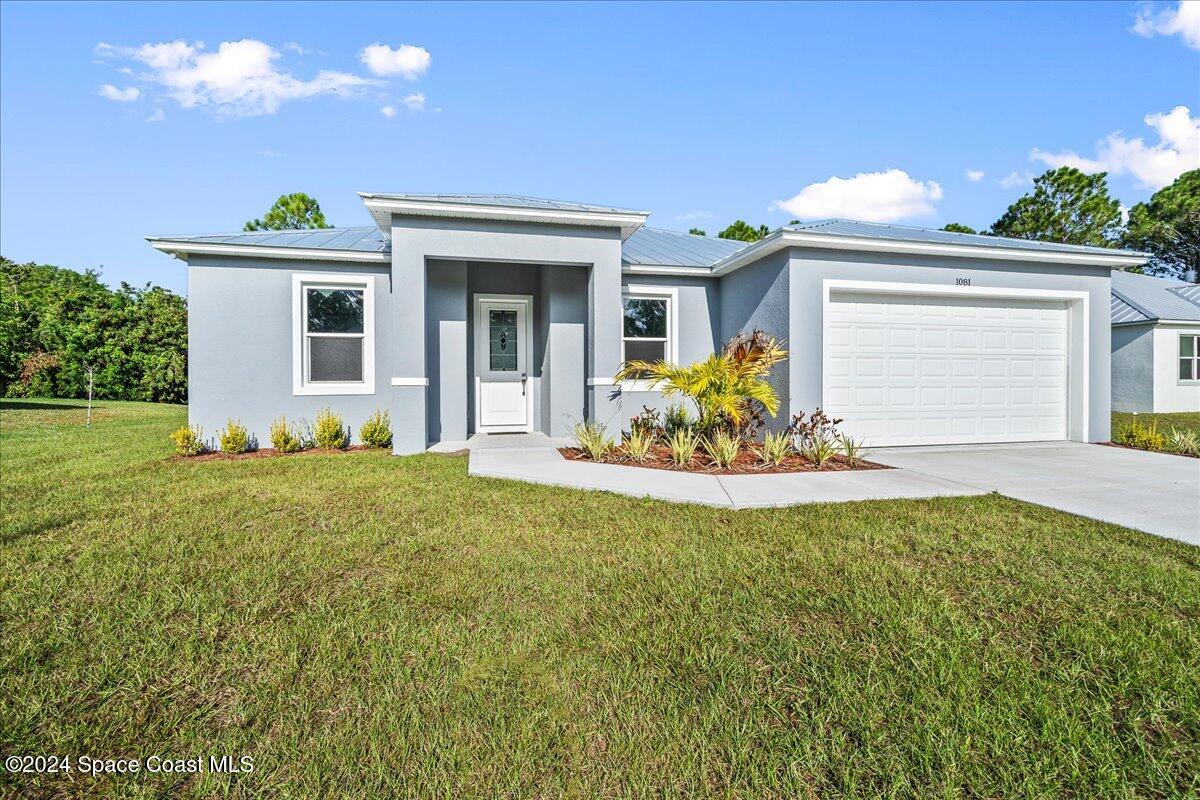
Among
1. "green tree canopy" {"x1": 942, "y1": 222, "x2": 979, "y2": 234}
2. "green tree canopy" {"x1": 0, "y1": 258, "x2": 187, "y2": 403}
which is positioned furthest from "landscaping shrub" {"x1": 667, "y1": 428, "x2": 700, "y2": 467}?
"green tree canopy" {"x1": 942, "y1": 222, "x2": 979, "y2": 234}

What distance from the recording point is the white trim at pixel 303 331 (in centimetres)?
941

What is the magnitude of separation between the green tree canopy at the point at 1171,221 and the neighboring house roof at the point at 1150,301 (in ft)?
43.1

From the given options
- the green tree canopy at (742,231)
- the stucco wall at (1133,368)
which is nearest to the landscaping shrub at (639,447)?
the green tree canopy at (742,231)

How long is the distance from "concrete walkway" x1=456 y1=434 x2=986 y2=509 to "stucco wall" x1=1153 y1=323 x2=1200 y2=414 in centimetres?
1637

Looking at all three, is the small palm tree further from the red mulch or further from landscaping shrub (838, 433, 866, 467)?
the red mulch

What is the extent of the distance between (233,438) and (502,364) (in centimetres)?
466

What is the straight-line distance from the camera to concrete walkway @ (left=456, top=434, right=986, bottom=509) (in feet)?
18.8

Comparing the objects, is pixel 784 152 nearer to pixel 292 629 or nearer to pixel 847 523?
pixel 847 523

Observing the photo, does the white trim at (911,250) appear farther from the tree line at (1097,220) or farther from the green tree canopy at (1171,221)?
the green tree canopy at (1171,221)

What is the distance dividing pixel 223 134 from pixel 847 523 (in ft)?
45.1

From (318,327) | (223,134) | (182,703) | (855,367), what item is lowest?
(182,703)

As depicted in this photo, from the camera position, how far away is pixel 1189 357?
16.9m

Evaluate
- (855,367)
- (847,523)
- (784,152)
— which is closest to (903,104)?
(784,152)

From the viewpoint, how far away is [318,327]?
9.65m
